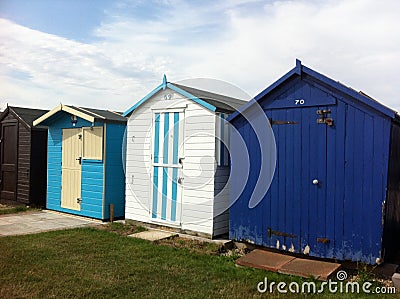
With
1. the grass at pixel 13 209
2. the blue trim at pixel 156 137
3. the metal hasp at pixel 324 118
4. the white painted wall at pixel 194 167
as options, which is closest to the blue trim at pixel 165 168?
the blue trim at pixel 156 137

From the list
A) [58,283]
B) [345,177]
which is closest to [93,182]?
[58,283]

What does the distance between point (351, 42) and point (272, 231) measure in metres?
3.71

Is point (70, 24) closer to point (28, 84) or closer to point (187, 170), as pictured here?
point (28, 84)

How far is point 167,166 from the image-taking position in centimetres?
743

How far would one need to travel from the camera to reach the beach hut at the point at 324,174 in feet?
16.5

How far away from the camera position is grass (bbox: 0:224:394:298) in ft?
14.1

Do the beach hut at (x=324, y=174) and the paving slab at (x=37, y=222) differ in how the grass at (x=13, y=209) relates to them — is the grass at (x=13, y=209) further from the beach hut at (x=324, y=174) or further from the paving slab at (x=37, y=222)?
the beach hut at (x=324, y=174)

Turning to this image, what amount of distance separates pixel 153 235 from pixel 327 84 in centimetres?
398

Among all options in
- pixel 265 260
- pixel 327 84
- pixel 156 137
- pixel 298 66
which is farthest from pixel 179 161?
pixel 327 84

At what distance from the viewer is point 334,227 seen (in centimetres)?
533

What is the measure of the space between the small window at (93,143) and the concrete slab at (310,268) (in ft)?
16.3

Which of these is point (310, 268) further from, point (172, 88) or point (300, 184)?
point (172, 88)

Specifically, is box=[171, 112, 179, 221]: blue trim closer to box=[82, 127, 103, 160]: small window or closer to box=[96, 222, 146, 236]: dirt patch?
box=[96, 222, 146, 236]: dirt patch
